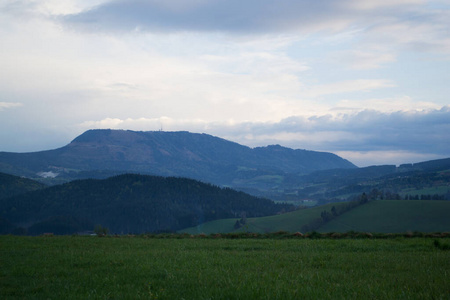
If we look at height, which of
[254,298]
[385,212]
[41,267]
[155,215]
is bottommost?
[155,215]

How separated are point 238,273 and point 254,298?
2997 mm

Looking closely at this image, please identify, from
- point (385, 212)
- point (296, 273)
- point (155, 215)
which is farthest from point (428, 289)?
point (155, 215)

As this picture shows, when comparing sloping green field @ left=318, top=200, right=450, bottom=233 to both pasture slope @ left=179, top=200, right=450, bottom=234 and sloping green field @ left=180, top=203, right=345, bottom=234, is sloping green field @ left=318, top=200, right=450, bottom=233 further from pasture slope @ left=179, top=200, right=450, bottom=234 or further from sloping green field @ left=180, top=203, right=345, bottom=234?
sloping green field @ left=180, top=203, right=345, bottom=234

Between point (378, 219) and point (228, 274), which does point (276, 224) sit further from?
point (228, 274)

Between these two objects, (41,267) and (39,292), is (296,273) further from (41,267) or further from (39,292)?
(41,267)

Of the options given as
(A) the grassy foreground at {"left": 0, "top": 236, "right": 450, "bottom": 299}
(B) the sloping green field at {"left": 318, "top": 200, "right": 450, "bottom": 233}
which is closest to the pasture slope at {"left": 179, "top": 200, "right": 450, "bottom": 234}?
(B) the sloping green field at {"left": 318, "top": 200, "right": 450, "bottom": 233}

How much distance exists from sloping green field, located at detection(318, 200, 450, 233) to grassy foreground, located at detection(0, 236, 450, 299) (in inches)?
4077

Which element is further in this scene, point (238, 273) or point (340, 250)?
point (340, 250)

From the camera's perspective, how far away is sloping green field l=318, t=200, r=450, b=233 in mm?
110750

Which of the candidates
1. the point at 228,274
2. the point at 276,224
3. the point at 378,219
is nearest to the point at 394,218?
the point at 378,219

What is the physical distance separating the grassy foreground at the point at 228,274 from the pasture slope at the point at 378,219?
83.1m

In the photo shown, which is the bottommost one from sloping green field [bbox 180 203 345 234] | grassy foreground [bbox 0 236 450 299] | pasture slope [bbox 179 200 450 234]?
sloping green field [bbox 180 203 345 234]

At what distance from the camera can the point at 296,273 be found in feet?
39.0

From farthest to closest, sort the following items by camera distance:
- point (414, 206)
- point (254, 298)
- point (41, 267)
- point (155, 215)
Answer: point (155, 215), point (414, 206), point (41, 267), point (254, 298)
